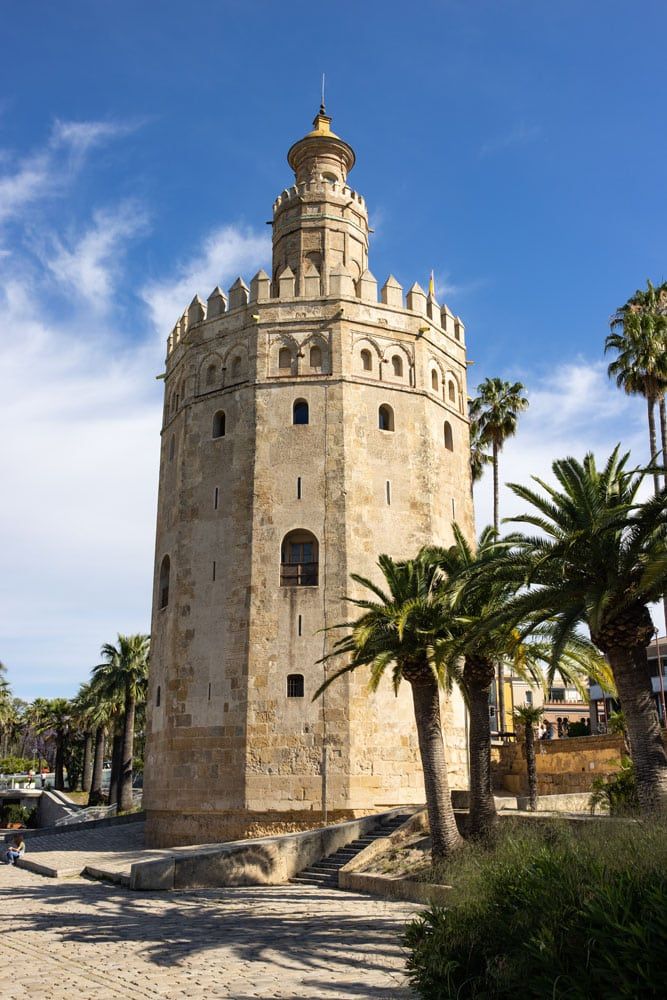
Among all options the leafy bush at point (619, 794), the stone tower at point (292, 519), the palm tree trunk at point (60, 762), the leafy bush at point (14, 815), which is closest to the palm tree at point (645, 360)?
the stone tower at point (292, 519)

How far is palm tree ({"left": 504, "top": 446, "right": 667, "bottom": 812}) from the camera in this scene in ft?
40.2

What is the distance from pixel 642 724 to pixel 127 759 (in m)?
26.9

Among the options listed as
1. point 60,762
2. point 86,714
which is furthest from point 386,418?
point 60,762

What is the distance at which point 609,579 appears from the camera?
12328 mm

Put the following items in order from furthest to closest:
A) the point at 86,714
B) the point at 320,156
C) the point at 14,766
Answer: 1. the point at 14,766
2. the point at 86,714
3. the point at 320,156

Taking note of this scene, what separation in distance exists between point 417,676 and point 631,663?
14.4 ft

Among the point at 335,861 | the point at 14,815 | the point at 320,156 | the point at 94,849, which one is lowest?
the point at 14,815

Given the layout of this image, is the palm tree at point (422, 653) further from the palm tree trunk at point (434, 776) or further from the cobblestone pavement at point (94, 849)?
the cobblestone pavement at point (94, 849)

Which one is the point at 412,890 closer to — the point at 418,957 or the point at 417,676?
the point at 417,676

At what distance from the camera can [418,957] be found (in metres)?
7.14

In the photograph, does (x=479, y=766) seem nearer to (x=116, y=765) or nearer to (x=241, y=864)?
(x=241, y=864)

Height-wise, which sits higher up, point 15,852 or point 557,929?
point 557,929

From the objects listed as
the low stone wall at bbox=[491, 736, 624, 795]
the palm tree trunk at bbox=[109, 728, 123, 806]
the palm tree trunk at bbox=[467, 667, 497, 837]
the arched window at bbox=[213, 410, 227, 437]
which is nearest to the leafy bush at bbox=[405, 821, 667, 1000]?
the palm tree trunk at bbox=[467, 667, 497, 837]

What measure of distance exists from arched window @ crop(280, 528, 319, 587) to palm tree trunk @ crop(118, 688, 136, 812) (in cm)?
1628
